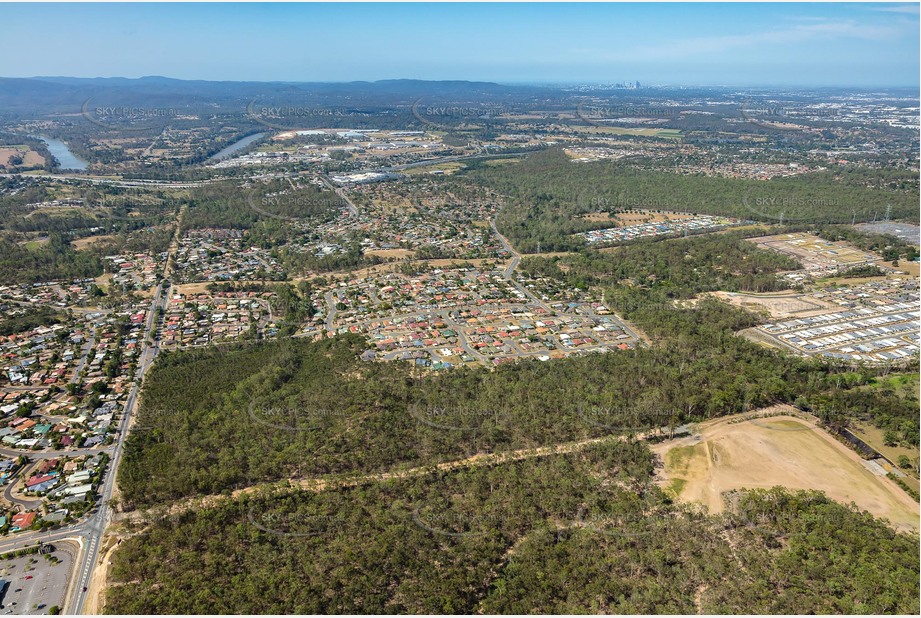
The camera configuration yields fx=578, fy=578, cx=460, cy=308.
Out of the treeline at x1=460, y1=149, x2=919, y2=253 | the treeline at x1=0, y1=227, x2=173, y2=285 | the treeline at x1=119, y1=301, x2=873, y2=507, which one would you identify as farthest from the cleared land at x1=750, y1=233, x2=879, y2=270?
the treeline at x1=0, y1=227, x2=173, y2=285

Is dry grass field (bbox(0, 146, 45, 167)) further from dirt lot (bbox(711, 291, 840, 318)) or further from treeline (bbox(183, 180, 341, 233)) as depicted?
dirt lot (bbox(711, 291, 840, 318))

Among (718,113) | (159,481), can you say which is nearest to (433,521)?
(159,481)

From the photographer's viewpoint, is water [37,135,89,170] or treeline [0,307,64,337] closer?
treeline [0,307,64,337]

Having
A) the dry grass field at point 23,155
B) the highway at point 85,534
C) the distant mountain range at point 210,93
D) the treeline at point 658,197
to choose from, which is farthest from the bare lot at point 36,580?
the distant mountain range at point 210,93

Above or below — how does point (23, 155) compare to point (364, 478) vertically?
above

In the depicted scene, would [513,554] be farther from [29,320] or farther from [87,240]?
[87,240]

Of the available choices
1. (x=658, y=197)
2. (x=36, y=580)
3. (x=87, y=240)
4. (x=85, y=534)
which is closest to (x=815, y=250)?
(x=658, y=197)

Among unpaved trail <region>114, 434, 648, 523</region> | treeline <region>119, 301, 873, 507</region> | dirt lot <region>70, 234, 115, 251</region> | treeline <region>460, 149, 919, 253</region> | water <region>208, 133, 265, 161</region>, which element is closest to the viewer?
unpaved trail <region>114, 434, 648, 523</region>
